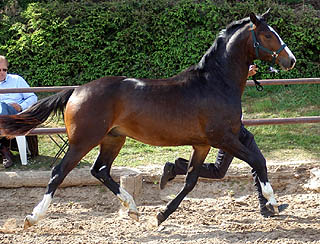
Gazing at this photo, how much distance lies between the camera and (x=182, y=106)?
4.70 meters

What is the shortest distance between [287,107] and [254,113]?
2.12 ft

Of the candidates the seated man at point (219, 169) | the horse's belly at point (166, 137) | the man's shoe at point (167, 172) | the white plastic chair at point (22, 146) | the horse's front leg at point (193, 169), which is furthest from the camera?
the white plastic chair at point (22, 146)

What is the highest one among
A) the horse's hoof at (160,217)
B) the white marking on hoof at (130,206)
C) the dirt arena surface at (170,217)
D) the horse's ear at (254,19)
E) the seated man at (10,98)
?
the horse's ear at (254,19)

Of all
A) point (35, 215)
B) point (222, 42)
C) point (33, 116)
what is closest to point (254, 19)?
point (222, 42)

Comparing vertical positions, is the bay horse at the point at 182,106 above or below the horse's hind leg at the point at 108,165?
above

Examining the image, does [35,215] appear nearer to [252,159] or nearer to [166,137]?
[166,137]

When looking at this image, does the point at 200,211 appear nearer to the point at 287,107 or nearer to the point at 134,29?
the point at 287,107

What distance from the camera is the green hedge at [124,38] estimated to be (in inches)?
380

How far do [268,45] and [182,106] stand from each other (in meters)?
0.99

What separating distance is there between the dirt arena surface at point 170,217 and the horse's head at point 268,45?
62.0 inches

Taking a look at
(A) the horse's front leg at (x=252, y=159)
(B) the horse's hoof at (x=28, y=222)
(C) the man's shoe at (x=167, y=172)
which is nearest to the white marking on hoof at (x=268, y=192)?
(A) the horse's front leg at (x=252, y=159)

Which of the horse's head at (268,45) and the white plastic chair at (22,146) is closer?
the horse's head at (268,45)

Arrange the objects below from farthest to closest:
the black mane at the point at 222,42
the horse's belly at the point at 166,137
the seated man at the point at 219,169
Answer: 1. the seated man at the point at 219,169
2. the black mane at the point at 222,42
3. the horse's belly at the point at 166,137

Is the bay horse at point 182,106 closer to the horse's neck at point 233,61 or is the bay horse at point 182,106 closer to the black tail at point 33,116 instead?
the horse's neck at point 233,61
